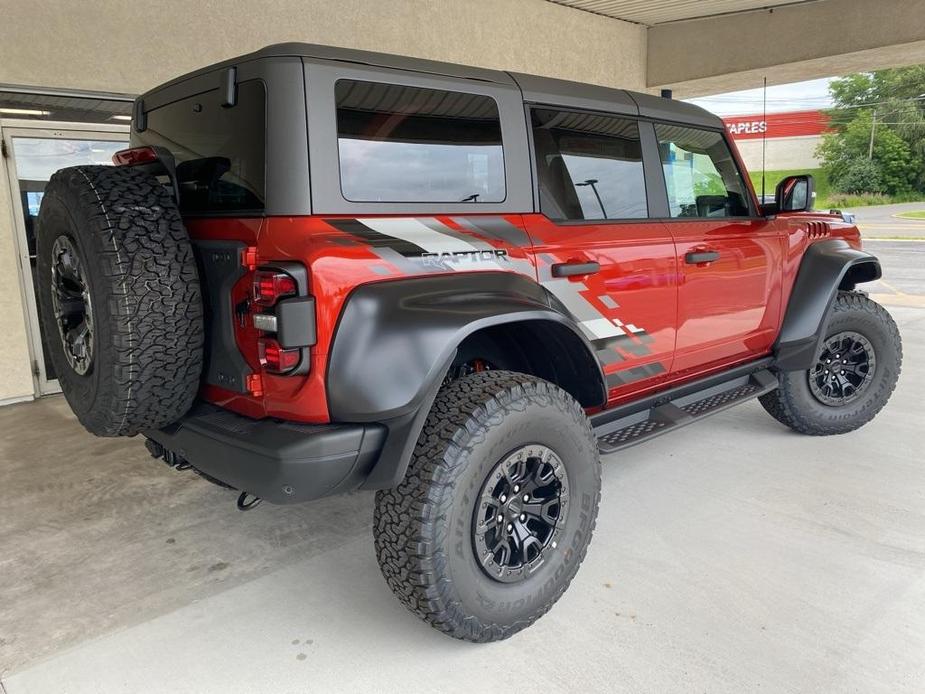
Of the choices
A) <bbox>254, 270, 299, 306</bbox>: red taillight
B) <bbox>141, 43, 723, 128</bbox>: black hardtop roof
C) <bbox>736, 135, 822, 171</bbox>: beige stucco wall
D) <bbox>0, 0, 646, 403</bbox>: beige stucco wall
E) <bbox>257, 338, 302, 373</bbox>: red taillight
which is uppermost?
<bbox>736, 135, 822, 171</bbox>: beige stucco wall

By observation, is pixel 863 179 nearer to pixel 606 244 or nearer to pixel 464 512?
pixel 606 244

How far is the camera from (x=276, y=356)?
1.90m

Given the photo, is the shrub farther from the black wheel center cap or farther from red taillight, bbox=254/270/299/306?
red taillight, bbox=254/270/299/306

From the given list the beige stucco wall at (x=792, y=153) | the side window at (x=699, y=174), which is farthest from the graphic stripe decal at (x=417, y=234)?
the beige stucco wall at (x=792, y=153)

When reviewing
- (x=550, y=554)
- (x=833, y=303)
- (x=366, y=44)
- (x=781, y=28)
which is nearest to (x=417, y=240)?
(x=550, y=554)

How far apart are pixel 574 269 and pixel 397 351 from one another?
2.86 ft

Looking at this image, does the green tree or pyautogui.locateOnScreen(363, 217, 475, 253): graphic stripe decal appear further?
the green tree

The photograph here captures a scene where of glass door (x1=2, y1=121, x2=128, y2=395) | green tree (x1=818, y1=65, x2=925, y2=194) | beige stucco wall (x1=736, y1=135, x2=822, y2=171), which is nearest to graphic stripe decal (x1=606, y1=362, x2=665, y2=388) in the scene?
glass door (x1=2, y1=121, x2=128, y2=395)

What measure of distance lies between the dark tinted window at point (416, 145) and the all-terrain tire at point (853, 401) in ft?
7.71

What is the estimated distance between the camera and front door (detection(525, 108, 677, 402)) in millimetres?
2535

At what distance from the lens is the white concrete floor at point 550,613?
81.2 inches

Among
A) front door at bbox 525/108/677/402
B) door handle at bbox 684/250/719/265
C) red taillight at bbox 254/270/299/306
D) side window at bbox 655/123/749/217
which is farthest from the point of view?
side window at bbox 655/123/749/217

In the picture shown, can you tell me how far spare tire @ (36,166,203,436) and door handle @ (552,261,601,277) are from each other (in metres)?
1.18

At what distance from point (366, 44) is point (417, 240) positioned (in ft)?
16.3
